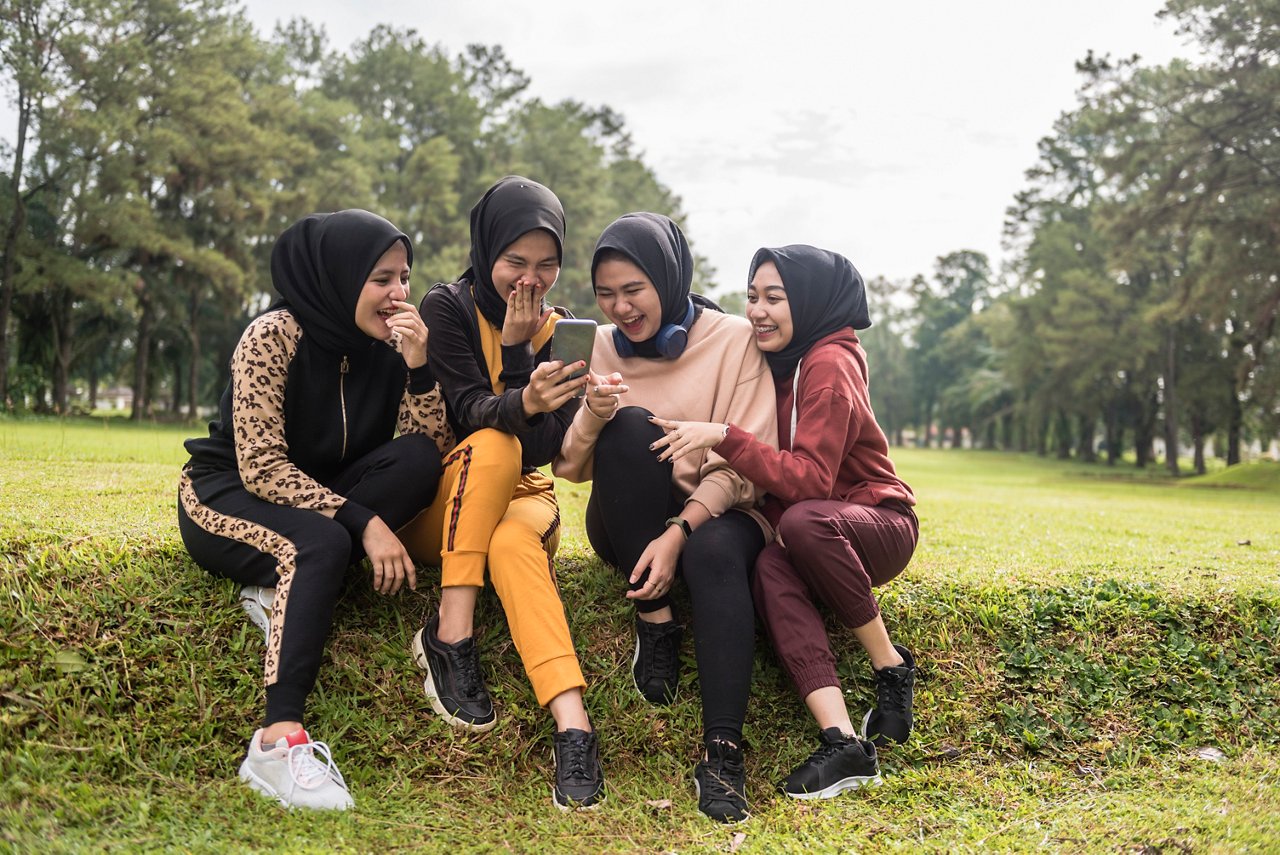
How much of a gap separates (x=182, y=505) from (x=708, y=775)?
202cm

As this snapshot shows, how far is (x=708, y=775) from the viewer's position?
277 cm

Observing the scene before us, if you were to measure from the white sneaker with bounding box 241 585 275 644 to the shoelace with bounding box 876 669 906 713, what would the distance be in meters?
2.15

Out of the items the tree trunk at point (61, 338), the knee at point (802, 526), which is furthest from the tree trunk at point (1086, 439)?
the knee at point (802, 526)

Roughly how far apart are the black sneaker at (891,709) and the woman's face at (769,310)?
1.26 meters

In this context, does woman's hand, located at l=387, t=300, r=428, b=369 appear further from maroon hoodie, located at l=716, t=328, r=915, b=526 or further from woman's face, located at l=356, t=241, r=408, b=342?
maroon hoodie, located at l=716, t=328, r=915, b=526

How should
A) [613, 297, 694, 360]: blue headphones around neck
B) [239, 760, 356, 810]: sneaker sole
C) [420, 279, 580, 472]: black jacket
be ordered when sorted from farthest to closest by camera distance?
1. [613, 297, 694, 360]: blue headphones around neck
2. [420, 279, 580, 472]: black jacket
3. [239, 760, 356, 810]: sneaker sole

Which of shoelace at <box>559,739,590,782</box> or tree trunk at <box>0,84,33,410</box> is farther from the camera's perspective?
tree trunk at <box>0,84,33,410</box>

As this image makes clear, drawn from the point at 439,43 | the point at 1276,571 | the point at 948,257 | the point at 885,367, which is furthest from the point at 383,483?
the point at 948,257

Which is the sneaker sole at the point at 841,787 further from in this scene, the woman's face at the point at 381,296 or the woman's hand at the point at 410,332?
the woman's face at the point at 381,296

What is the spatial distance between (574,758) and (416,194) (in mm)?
26644

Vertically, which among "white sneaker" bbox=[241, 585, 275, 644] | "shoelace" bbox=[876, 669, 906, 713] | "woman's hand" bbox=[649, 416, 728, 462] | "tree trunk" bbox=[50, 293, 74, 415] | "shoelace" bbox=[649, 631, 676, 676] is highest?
"tree trunk" bbox=[50, 293, 74, 415]

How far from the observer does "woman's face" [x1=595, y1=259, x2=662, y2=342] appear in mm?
3199

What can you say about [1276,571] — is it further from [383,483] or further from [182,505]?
[182,505]

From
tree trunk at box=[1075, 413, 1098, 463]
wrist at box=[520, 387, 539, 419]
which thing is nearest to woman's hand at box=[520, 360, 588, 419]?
wrist at box=[520, 387, 539, 419]
